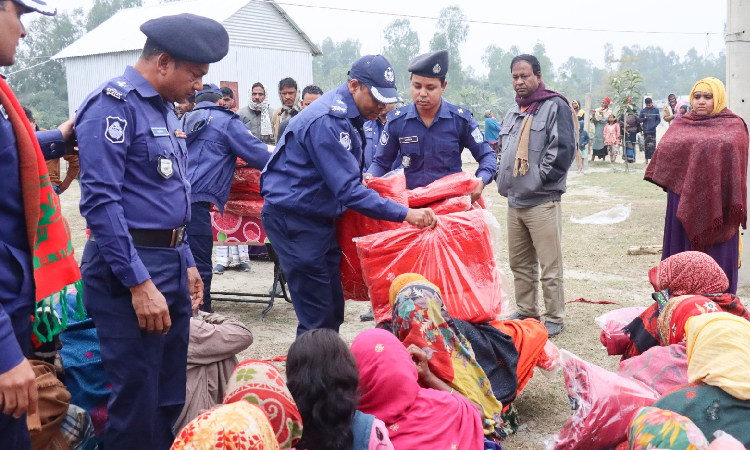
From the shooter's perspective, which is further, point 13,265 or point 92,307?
point 92,307

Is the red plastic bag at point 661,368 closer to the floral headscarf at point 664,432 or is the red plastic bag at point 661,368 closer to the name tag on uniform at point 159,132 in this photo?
the floral headscarf at point 664,432

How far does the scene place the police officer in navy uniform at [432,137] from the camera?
4703 millimetres

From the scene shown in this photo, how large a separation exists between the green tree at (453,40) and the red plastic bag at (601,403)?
197 feet

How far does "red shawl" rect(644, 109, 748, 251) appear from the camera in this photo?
5.06 meters

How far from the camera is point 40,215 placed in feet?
6.40

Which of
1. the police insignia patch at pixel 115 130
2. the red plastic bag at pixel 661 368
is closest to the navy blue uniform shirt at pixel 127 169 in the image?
the police insignia patch at pixel 115 130

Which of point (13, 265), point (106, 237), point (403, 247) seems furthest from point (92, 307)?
point (403, 247)

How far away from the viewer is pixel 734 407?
248cm

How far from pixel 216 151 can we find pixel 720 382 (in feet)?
12.3

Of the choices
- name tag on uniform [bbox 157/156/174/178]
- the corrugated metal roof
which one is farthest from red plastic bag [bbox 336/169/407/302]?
the corrugated metal roof

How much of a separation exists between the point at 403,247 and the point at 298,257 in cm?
58

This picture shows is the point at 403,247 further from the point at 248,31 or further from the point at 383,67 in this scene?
the point at 248,31

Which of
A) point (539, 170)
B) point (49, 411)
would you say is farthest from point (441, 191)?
point (49, 411)

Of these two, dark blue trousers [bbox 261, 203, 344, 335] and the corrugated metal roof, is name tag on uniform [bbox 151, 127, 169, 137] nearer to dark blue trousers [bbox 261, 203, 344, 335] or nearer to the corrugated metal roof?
dark blue trousers [bbox 261, 203, 344, 335]
